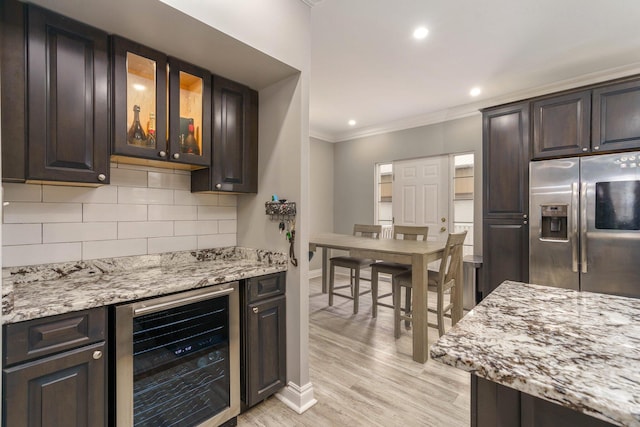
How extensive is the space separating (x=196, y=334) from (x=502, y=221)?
10.7 ft

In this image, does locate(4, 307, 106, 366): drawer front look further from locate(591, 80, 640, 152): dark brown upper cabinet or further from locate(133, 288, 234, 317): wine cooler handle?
locate(591, 80, 640, 152): dark brown upper cabinet

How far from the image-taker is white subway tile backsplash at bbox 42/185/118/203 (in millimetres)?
1577

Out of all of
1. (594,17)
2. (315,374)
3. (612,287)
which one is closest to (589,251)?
(612,287)

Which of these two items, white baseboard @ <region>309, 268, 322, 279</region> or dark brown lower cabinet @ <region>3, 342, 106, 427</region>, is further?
white baseboard @ <region>309, 268, 322, 279</region>

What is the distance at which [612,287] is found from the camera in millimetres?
2607

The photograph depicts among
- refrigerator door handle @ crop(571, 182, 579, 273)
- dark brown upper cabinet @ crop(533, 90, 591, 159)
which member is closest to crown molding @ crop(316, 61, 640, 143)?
dark brown upper cabinet @ crop(533, 90, 591, 159)

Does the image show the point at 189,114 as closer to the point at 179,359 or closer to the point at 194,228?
the point at 194,228

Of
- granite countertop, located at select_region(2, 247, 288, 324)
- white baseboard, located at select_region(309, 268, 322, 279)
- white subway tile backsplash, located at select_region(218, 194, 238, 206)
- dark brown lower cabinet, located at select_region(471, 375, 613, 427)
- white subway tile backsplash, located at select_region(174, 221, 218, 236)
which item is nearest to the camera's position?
dark brown lower cabinet, located at select_region(471, 375, 613, 427)

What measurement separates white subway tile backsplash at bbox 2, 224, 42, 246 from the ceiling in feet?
7.17

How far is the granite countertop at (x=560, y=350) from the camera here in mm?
534

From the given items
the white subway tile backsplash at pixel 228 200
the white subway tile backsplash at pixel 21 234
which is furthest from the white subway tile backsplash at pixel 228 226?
the white subway tile backsplash at pixel 21 234

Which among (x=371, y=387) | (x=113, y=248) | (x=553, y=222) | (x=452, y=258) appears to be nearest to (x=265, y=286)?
(x=113, y=248)

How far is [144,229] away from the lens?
1900mm

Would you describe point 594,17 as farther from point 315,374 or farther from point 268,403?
point 268,403
